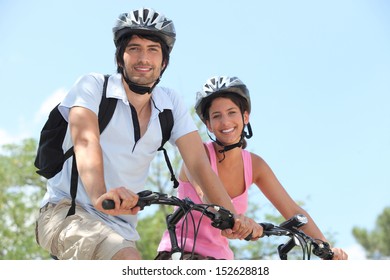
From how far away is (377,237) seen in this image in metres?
35.2

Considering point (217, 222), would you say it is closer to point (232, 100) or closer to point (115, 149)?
point (115, 149)

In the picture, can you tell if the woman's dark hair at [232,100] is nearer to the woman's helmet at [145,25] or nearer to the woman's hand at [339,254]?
the woman's helmet at [145,25]

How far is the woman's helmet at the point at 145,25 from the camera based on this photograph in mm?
4723

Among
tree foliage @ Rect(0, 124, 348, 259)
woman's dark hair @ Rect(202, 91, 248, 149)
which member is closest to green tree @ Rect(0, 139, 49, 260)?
tree foliage @ Rect(0, 124, 348, 259)

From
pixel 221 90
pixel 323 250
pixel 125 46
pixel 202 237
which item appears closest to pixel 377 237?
pixel 221 90

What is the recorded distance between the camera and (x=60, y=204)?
431 centimetres

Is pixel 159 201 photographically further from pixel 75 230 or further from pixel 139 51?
pixel 139 51

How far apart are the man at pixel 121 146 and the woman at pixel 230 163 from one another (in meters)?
0.51

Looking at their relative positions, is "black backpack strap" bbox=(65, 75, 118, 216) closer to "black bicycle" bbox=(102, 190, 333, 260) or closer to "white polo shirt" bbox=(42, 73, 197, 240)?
"white polo shirt" bbox=(42, 73, 197, 240)

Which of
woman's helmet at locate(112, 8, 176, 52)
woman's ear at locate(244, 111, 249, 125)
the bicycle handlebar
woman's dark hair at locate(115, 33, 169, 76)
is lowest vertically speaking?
the bicycle handlebar

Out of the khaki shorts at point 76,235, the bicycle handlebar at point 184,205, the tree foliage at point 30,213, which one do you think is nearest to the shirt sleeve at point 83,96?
the khaki shorts at point 76,235

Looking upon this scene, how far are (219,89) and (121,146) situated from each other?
1.37m

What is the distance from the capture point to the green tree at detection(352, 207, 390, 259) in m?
34.5

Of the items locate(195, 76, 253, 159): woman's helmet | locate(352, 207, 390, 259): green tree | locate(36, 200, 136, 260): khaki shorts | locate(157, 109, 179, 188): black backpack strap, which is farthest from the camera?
locate(352, 207, 390, 259): green tree
